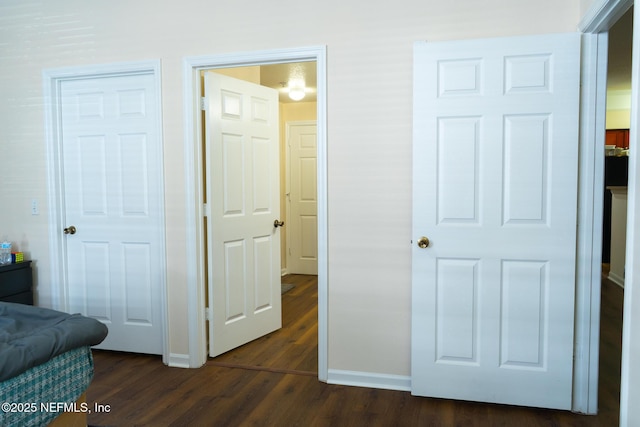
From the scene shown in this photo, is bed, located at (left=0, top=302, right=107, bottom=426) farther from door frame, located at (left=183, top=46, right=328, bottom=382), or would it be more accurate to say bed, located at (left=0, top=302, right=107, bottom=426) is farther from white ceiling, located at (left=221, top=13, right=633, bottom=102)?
white ceiling, located at (left=221, top=13, right=633, bottom=102)

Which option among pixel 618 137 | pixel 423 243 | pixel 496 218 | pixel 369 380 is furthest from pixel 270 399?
pixel 618 137

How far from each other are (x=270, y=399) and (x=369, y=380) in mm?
598

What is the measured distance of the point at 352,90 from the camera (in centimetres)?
276

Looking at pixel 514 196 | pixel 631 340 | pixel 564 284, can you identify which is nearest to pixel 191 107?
pixel 514 196

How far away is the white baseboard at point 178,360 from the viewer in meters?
3.13

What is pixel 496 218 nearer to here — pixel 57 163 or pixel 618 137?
pixel 57 163

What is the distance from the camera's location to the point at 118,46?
316 cm

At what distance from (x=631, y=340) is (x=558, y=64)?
1417mm

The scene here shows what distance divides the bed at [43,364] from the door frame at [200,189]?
3.72 ft

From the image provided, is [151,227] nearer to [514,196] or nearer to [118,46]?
[118,46]

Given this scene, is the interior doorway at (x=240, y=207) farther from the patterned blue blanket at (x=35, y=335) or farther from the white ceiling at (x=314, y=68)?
the patterned blue blanket at (x=35, y=335)

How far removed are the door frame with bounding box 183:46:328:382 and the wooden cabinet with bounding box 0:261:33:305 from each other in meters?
1.25

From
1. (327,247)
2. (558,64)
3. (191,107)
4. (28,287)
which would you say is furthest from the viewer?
(28,287)

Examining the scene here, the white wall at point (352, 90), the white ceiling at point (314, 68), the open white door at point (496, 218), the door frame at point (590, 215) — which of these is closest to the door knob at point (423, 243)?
the open white door at point (496, 218)
